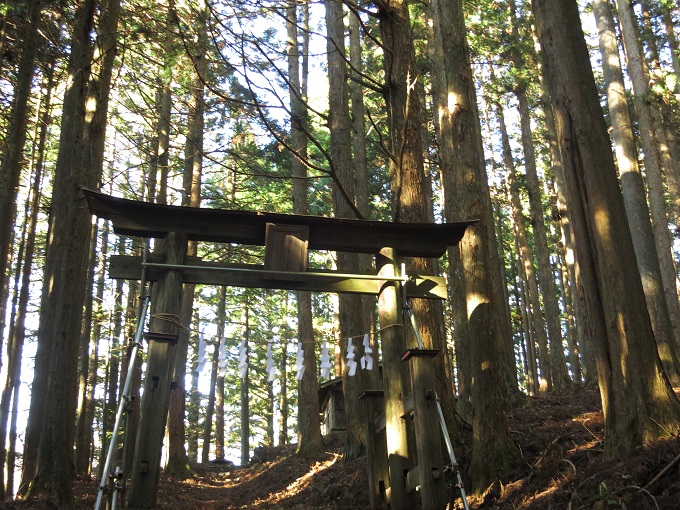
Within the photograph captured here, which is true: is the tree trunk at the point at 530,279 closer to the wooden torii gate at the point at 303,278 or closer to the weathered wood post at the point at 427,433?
the wooden torii gate at the point at 303,278

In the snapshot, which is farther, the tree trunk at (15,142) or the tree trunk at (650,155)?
the tree trunk at (650,155)

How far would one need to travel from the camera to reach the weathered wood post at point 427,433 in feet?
20.1

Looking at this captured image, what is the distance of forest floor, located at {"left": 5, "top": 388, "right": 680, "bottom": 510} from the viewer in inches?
195

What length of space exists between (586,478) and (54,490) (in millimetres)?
6525

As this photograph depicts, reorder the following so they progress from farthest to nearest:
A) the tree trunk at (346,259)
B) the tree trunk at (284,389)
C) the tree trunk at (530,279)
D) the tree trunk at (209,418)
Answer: the tree trunk at (284,389) → the tree trunk at (209,418) → the tree trunk at (530,279) → the tree trunk at (346,259)

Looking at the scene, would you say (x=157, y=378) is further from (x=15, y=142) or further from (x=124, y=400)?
(x=15, y=142)

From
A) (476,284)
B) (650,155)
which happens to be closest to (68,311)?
(476,284)

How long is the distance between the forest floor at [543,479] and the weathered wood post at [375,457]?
Answer: 938 millimetres

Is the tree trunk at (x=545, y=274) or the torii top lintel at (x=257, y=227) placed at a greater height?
the tree trunk at (x=545, y=274)

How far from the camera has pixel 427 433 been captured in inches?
249

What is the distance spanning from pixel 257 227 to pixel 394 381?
2.44 meters

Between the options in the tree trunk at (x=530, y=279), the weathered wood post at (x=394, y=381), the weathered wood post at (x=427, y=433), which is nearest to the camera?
the weathered wood post at (x=427, y=433)

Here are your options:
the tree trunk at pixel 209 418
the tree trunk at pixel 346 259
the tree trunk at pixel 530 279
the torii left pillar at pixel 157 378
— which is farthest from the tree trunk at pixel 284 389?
the torii left pillar at pixel 157 378

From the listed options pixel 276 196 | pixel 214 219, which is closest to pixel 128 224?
pixel 214 219
